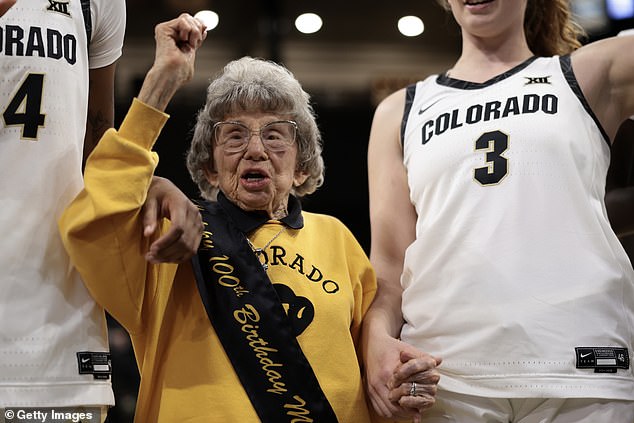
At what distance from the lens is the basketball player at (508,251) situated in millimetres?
1997

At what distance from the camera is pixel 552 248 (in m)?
2.06

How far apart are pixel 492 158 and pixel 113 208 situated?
0.88 metres

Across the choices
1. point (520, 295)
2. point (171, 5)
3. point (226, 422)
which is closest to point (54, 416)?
point (226, 422)

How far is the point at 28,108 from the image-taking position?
1.85 meters

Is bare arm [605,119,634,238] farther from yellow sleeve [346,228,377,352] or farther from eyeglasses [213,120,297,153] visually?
eyeglasses [213,120,297,153]

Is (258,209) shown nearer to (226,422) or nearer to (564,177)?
(226,422)

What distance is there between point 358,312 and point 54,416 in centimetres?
79

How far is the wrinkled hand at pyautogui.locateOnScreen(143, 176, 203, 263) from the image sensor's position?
1.79m

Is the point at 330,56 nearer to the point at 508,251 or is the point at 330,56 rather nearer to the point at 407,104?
the point at 407,104

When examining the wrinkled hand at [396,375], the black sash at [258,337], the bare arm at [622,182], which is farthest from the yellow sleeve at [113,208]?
the bare arm at [622,182]

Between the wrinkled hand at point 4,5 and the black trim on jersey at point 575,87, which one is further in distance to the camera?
the black trim on jersey at point 575,87

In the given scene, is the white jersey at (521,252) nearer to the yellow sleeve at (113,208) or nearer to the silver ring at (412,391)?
the silver ring at (412,391)

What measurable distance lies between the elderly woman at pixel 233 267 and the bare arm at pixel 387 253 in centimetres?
5

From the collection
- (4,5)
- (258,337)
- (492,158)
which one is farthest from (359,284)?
(4,5)
